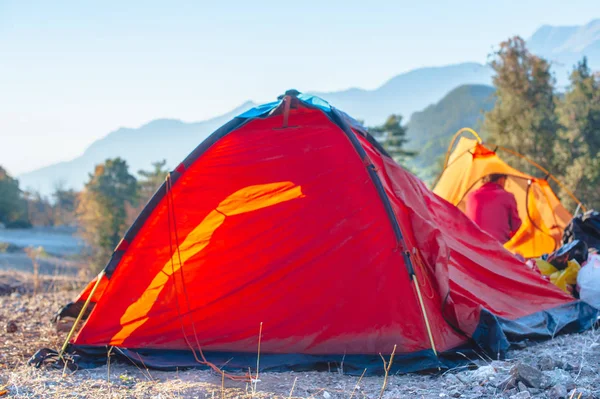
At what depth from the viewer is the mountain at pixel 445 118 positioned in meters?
76.4

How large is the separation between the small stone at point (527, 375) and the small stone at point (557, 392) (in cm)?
12

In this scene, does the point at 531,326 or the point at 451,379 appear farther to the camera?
the point at 531,326

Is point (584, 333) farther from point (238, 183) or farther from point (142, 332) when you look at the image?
point (142, 332)

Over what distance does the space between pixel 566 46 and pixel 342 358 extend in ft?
519

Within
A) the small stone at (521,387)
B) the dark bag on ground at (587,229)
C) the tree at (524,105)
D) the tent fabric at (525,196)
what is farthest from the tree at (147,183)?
the small stone at (521,387)

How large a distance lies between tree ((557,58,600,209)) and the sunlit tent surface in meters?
22.2

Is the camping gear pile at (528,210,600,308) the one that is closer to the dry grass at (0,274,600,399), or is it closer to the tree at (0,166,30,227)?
the dry grass at (0,274,600,399)

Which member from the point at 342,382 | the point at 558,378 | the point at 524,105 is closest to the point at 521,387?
the point at 558,378

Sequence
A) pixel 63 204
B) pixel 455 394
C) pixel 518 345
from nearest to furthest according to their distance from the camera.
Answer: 1. pixel 455 394
2. pixel 518 345
3. pixel 63 204

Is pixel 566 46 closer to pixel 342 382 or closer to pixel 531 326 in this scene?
pixel 531 326

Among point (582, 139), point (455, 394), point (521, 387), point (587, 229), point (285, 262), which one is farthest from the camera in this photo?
point (582, 139)

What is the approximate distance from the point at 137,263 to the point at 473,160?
7010 mm

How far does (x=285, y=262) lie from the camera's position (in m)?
5.03

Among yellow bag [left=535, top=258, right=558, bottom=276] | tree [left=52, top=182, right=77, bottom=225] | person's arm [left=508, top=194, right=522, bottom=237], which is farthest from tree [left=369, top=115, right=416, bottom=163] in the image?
yellow bag [left=535, top=258, right=558, bottom=276]
